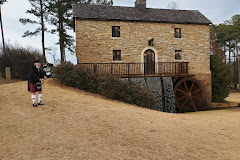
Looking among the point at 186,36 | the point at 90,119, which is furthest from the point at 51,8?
the point at 90,119

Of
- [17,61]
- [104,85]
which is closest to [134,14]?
[104,85]

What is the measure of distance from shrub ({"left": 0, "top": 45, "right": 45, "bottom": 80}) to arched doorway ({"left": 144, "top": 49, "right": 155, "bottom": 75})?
11159 mm

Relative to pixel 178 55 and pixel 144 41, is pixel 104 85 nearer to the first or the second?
pixel 144 41

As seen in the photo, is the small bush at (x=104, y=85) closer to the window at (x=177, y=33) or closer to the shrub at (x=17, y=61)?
the shrub at (x=17, y=61)

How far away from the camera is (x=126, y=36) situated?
1309 centimetres

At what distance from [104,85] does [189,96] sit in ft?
25.7

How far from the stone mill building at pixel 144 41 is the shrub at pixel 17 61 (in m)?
5.81

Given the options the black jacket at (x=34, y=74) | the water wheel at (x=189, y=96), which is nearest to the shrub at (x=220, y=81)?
the water wheel at (x=189, y=96)

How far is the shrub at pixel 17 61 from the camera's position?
45.0 feet

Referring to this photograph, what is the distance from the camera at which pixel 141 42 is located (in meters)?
13.4

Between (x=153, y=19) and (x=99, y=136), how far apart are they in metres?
12.8

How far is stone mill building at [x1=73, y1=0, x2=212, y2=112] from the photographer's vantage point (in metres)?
12.4

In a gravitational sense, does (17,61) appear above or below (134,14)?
below

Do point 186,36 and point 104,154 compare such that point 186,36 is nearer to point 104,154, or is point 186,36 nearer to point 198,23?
→ point 198,23
